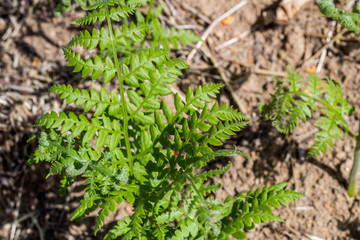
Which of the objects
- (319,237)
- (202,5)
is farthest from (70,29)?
(319,237)

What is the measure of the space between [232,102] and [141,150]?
5.92 ft

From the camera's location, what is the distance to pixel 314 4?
14.2ft

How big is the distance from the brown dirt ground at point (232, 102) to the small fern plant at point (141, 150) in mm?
1240

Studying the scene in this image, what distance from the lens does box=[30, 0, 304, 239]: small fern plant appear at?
2.38m

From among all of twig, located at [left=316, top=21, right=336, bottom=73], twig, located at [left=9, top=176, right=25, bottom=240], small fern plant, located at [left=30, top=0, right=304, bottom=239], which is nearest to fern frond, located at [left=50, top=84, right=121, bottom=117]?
small fern plant, located at [left=30, top=0, right=304, bottom=239]

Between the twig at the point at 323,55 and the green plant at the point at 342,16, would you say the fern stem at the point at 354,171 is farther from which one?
the twig at the point at 323,55

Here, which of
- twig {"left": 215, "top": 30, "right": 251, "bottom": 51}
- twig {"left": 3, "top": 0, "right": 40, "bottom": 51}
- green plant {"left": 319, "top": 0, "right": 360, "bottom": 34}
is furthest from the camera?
→ twig {"left": 3, "top": 0, "right": 40, "bottom": 51}

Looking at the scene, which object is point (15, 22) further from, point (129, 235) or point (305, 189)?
point (305, 189)

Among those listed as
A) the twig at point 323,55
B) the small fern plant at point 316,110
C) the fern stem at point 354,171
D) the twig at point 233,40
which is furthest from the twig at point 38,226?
the twig at point 323,55

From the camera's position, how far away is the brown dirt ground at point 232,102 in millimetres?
3715

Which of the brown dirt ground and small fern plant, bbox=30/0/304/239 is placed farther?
the brown dirt ground

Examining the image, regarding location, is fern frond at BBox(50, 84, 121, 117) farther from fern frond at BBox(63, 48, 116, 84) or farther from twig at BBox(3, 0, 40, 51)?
twig at BBox(3, 0, 40, 51)

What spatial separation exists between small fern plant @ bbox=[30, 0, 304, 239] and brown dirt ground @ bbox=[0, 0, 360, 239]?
1.24m

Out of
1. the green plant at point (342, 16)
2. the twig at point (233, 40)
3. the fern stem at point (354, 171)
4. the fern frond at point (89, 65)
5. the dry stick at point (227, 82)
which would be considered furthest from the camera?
the twig at point (233, 40)
